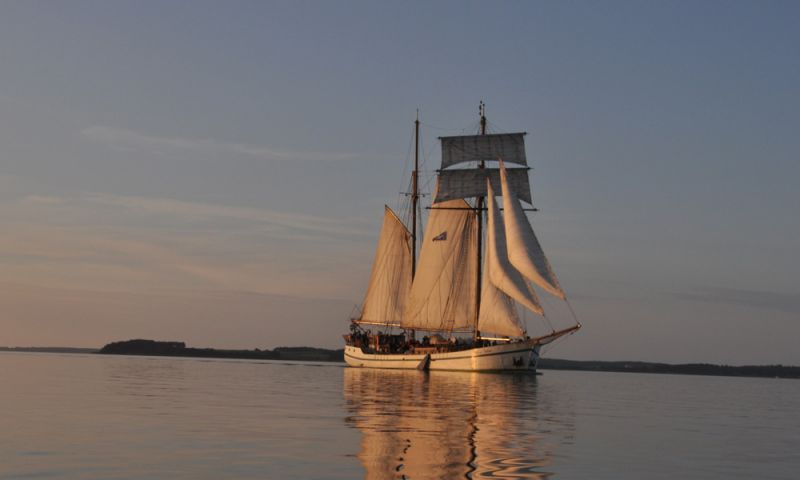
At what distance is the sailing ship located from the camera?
94.5 m

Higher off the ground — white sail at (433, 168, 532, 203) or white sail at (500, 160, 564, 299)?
white sail at (433, 168, 532, 203)

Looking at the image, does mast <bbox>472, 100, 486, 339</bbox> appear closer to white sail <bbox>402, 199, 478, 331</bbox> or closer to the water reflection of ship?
white sail <bbox>402, 199, 478, 331</bbox>

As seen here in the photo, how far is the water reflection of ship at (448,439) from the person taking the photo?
808 inches

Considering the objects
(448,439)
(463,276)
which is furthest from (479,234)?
(448,439)

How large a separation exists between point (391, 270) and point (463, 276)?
11.4 metres

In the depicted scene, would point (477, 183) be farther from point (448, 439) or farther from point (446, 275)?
point (448, 439)

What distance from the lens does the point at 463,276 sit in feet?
351

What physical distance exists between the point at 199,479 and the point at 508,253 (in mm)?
75779

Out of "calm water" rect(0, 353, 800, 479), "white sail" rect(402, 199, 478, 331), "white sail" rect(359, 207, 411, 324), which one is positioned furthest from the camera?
"white sail" rect(359, 207, 411, 324)

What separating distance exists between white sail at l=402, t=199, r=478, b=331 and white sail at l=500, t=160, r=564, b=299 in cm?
1288

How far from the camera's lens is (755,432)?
113 ft

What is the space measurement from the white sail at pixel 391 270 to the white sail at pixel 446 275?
401 cm

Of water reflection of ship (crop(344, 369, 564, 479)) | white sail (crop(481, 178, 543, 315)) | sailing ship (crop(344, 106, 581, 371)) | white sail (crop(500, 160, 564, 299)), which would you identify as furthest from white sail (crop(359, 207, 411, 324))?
water reflection of ship (crop(344, 369, 564, 479))

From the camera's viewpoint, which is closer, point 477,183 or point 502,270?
point 502,270
